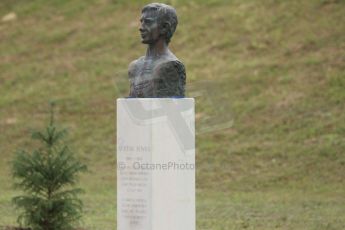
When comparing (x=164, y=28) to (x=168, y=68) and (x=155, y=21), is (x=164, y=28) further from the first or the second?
(x=168, y=68)

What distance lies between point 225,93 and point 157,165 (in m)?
12.7

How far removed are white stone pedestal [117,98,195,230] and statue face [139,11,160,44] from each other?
91cm

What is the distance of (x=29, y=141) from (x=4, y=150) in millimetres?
668

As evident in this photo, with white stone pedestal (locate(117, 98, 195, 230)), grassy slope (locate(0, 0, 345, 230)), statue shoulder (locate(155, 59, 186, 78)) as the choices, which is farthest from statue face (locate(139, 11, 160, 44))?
grassy slope (locate(0, 0, 345, 230))

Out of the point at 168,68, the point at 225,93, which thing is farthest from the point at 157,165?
the point at 225,93

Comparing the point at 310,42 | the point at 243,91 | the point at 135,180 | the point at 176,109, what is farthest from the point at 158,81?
the point at 310,42

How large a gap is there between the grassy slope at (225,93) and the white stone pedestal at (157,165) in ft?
9.22

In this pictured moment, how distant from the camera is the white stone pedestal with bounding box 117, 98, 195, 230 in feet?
35.1

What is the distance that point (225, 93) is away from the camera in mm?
23281

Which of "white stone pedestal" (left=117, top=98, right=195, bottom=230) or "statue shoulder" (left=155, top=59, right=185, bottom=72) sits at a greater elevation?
"statue shoulder" (left=155, top=59, right=185, bottom=72)
